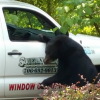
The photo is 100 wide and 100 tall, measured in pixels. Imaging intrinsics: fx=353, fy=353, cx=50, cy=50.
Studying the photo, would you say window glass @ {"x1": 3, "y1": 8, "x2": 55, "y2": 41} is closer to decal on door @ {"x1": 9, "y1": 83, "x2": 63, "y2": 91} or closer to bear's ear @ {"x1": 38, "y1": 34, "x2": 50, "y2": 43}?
bear's ear @ {"x1": 38, "y1": 34, "x2": 50, "y2": 43}

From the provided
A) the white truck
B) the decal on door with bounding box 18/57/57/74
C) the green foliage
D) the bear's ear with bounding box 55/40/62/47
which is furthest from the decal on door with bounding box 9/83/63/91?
the green foliage

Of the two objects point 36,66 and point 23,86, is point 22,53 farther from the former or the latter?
point 23,86

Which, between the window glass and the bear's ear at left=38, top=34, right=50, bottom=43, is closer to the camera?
the bear's ear at left=38, top=34, right=50, bottom=43

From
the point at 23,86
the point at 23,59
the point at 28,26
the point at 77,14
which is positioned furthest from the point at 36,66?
the point at 77,14

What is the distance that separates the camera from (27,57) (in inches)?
209

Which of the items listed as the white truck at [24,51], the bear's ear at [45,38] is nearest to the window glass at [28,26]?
the white truck at [24,51]

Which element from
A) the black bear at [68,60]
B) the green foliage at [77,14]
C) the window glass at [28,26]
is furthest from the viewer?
the window glass at [28,26]

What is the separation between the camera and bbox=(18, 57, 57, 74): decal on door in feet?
17.4

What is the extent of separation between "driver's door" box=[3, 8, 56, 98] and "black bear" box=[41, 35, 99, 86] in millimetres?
176

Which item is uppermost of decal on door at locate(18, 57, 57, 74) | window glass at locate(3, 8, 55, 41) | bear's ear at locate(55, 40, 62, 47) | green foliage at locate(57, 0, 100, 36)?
green foliage at locate(57, 0, 100, 36)

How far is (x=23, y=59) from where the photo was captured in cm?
530

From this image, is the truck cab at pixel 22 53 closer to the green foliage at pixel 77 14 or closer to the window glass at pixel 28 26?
the window glass at pixel 28 26

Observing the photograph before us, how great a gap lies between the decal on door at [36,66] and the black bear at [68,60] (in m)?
0.15

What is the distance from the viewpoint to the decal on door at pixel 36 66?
17.4ft
